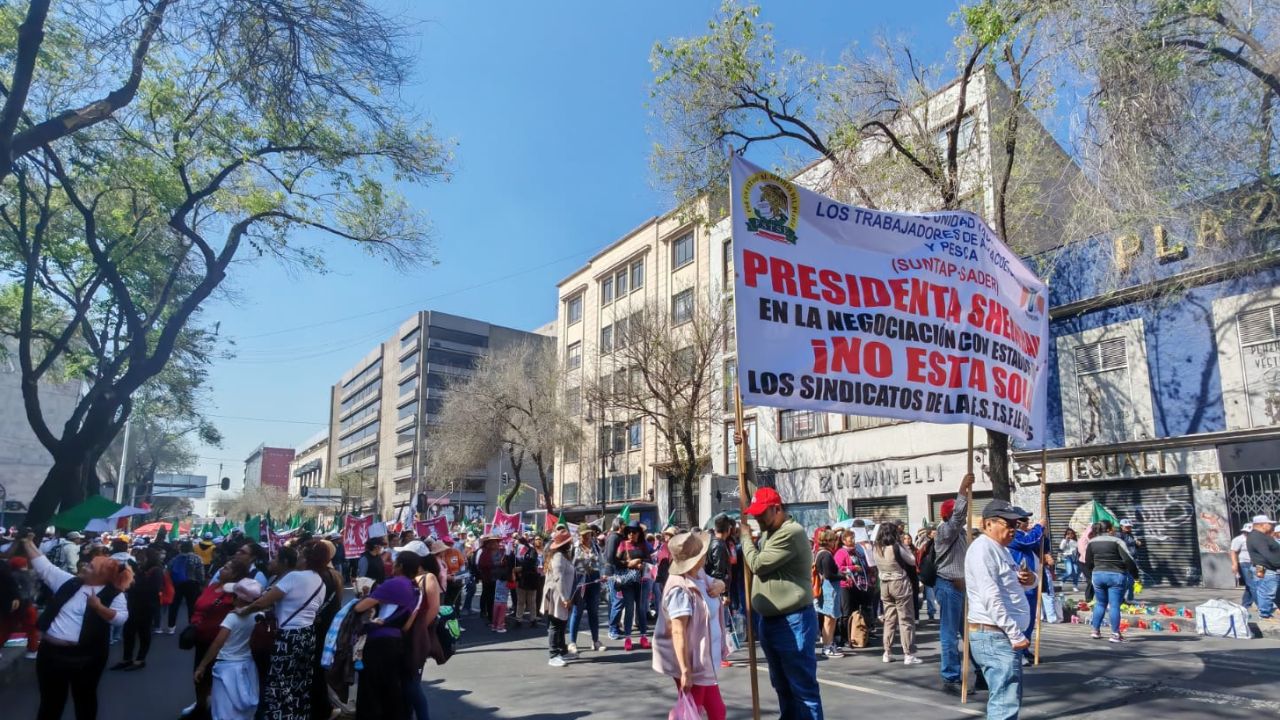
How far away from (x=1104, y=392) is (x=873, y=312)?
1736 centimetres

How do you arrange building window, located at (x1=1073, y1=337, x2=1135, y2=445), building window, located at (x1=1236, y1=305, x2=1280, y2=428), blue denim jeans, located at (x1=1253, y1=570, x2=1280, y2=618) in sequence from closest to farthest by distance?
blue denim jeans, located at (x1=1253, y1=570, x2=1280, y2=618) < building window, located at (x1=1236, y1=305, x2=1280, y2=428) < building window, located at (x1=1073, y1=337, x2=1135, y2=445)

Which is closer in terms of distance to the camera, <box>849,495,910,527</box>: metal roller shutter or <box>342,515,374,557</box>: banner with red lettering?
<box>342,515,374,557</box>: banner with red lettering

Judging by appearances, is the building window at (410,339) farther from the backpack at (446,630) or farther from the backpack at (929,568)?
the backpack at (446,630)

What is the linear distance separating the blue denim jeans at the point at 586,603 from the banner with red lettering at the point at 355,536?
943cm

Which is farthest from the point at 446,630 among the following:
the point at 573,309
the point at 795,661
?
the point at 573,309

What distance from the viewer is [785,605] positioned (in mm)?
5195

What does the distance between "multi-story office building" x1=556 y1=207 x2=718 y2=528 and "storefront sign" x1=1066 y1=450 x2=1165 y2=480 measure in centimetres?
1530

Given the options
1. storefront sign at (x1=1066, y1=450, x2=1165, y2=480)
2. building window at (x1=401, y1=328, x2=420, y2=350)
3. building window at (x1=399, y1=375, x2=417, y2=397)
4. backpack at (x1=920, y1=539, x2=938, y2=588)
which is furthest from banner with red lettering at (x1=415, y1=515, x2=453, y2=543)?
building window at (x1=401, y1=328, x2=420, y2=350)

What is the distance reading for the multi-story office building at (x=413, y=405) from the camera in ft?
230

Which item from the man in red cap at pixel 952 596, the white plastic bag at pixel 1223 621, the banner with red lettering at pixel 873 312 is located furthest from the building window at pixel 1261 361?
the man in red cap at pixel 952 596

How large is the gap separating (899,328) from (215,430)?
1512 inches

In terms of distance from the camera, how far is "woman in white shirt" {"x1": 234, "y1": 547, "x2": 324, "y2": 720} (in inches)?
239

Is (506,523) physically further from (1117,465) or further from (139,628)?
(1117,465)

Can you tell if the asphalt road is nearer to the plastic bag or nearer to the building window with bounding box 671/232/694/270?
the plastic bag
